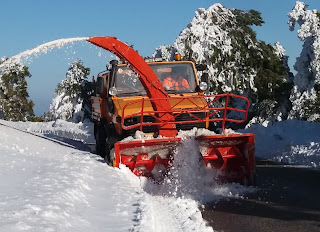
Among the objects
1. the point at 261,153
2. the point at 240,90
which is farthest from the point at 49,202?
the point at 240,90

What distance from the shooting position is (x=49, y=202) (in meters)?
5.25

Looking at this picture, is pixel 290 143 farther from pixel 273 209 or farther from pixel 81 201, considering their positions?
pixel 81 201

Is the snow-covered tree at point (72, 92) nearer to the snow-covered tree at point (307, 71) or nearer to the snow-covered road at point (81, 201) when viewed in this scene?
the snow-covered tree at point (307, 71)

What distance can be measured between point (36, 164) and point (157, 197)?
101 inches

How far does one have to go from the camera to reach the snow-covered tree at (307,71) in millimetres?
25562

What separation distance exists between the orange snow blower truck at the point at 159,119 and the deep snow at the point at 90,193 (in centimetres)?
29

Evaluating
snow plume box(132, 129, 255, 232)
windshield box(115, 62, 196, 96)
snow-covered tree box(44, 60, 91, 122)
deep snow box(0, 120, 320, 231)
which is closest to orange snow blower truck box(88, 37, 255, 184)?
windshield box(115, 62, 196, 96)

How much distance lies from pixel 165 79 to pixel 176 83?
0.25 metres

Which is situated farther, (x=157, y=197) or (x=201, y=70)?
(x=201, y=70)

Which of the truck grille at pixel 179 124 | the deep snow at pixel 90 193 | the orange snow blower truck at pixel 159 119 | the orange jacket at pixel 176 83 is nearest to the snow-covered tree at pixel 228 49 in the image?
the deep snow at pixel 90 193

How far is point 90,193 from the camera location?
645cm

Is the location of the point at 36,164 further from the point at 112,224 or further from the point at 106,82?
the point at 112,224

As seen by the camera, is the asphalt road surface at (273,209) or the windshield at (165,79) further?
the windshield at (165,79)

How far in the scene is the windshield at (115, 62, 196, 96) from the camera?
952 cm
